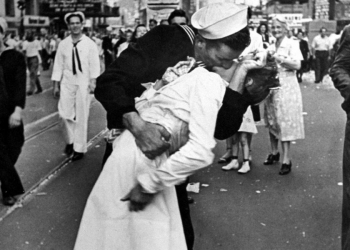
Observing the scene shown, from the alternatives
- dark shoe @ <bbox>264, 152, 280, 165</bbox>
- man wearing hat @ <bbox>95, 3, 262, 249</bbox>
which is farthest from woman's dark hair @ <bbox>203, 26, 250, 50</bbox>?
dark shoe @ <bbox>264, 152, 280, 165</bbox>

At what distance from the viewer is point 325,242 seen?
→ 5.26m

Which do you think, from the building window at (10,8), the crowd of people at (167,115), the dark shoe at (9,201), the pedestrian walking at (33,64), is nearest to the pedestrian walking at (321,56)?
the pedestrian walking at (33,64)

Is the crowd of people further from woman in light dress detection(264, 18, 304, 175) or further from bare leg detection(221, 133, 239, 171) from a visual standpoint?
bare leg detection(221, 133, 239, 171)

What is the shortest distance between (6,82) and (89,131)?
5008 millimetres

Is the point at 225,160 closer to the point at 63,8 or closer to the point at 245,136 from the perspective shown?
the point at 245,136

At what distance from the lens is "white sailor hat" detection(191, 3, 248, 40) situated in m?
2.64

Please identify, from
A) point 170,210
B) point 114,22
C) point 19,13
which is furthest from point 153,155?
point 114,22

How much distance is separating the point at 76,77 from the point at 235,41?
636 centimetres

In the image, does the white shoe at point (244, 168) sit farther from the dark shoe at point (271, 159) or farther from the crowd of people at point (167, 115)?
the crowd of people at point (167, 115)

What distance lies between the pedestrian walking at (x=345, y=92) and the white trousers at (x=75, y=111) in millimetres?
5114

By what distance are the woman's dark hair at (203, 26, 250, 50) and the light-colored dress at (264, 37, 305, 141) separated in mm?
5231

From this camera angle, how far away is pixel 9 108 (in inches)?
250

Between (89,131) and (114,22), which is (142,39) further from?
(114,22)

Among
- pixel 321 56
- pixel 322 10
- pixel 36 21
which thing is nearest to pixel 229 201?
pixel 321 56
